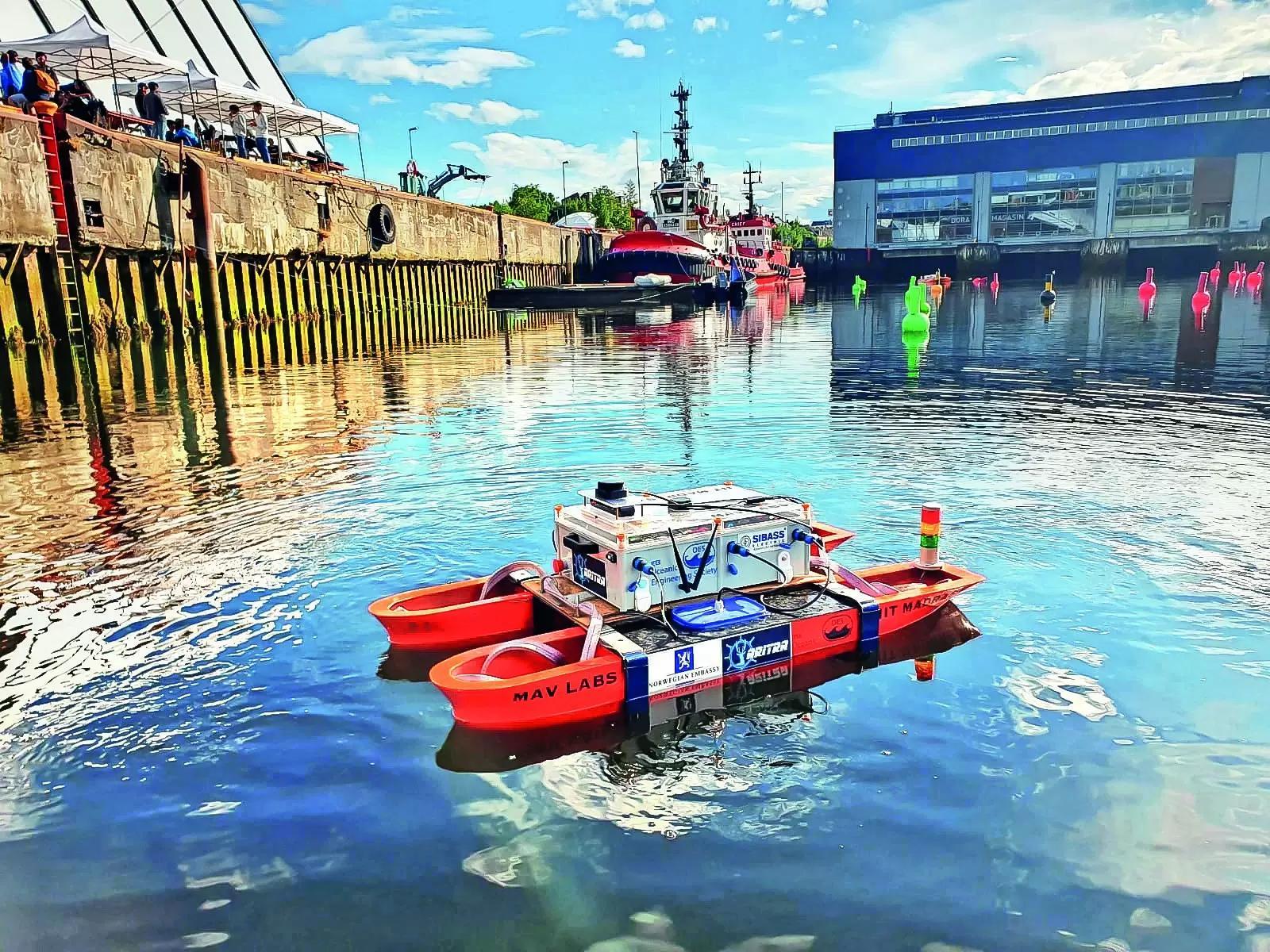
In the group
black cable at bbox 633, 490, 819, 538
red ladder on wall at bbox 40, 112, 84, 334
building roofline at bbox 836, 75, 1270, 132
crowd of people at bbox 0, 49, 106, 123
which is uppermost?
building roofline at bbox 836, 75, 1270, 132

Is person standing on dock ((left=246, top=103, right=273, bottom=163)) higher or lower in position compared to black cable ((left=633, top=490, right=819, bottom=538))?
higher

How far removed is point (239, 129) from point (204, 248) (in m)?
8.23

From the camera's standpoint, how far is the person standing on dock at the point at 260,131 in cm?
3822

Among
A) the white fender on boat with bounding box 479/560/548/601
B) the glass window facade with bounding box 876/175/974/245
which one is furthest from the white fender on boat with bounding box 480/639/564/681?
the glass window facade with bounding box 876/175/974/245

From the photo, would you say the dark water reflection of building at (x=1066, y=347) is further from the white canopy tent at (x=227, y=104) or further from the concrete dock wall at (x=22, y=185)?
the white canopy tent at (x=227, y=104)

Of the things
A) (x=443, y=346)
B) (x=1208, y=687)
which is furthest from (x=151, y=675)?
(x=443, y=346)

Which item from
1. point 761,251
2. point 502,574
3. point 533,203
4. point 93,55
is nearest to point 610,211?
point 533,203

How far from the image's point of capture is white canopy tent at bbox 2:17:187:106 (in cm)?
2711

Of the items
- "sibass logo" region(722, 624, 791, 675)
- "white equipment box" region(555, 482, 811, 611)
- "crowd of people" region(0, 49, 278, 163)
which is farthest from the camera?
"crowd of people" region(0, 49, 278, 163)

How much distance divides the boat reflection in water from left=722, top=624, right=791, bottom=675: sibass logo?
0.36 ft

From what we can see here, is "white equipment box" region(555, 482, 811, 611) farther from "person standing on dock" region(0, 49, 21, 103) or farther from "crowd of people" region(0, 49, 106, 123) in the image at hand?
"person standing on dock" region(0, 49, 21, 103)

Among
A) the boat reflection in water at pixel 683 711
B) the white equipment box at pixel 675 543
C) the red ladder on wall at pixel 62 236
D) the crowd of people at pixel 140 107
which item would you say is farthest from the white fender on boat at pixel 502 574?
the crowd of people at pixel 140 107

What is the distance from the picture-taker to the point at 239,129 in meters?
37.8

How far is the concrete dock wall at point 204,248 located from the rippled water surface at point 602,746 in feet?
46.1
